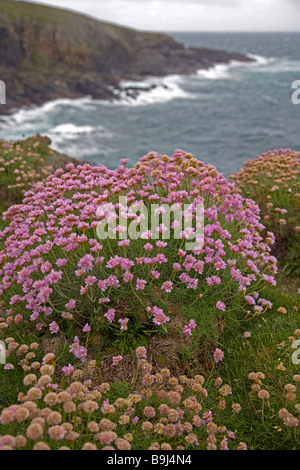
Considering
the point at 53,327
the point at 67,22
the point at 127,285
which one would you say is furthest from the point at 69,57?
the point at 53,327

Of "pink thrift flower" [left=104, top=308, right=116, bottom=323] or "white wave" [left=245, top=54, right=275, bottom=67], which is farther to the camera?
"white wave" [left=245, top=54, right=275, bottom=67]

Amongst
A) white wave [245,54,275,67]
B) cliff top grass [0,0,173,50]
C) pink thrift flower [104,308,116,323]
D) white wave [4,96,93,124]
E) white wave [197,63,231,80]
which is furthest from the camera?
white wave [245,54,275,67]

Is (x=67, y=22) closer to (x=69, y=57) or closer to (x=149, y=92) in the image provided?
(x=69, y=57)

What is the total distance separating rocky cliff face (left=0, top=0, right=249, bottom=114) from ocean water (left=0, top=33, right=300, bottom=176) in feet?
9.64

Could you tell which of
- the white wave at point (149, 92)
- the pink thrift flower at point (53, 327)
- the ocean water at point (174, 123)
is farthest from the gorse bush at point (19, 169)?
the white wave at point (149, 92)

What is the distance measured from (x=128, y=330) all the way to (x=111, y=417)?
922mm

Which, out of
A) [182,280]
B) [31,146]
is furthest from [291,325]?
[31,146]

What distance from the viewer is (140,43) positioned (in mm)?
64875

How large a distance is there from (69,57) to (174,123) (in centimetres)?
2297

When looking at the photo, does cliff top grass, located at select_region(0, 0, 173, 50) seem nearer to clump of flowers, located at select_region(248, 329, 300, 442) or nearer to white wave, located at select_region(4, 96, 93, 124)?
white wave, located at select_region(4, 96, 93, 124)

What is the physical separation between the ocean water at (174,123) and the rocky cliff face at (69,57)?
9.64 ft

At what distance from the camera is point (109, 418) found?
310 cm

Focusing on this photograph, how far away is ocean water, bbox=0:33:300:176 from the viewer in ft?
86.6

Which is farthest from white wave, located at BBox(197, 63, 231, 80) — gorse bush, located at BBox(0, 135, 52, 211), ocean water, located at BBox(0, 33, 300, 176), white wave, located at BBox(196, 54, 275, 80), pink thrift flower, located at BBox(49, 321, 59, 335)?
pink thrift flower, located at BBox(49, 321, 59, 335)
